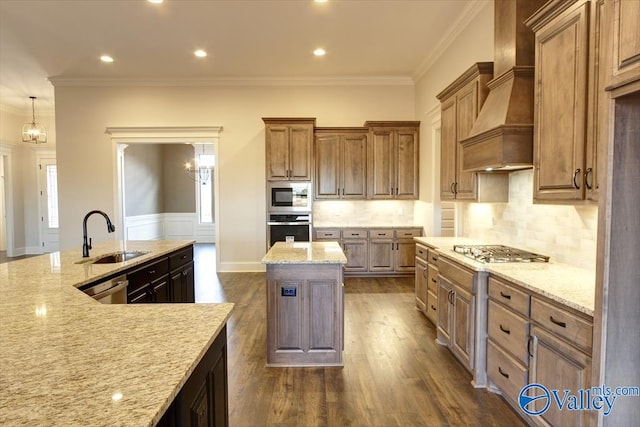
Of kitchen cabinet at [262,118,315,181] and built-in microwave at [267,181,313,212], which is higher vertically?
kitchen cabinet at [262,118,315,181]

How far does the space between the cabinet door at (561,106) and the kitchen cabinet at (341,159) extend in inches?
153

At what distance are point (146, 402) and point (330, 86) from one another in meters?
6.39

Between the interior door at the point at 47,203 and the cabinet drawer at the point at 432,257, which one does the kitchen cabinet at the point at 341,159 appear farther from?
Answer: the interior door at the point at 47,203

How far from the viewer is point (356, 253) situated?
6.10 m

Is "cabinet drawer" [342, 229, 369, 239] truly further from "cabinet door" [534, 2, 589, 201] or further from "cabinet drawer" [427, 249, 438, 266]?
"cabinet door" [534, 2, 589, 201]

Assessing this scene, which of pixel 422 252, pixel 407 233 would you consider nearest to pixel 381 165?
pixel 407 233

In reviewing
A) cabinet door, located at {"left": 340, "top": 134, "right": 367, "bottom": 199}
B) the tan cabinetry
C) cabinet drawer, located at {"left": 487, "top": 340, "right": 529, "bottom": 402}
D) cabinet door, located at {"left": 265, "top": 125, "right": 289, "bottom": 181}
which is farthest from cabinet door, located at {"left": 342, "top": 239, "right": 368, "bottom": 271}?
cabinet drawer, located at {"left": 487, "top": 340, "right": 529, "bottom": 402}

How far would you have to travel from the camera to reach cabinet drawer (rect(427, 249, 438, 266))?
11.4 feet

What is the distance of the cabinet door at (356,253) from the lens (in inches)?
239

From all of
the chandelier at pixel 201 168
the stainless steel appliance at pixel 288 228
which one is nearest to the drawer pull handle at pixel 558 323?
the stainless steel appliance at pixel 288 228

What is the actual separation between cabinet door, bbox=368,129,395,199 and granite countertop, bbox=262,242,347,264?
276 cm

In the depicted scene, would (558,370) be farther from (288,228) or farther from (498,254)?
(288,228)

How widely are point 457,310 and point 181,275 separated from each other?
2707 millimetres

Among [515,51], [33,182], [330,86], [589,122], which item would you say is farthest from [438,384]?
[33,182]
